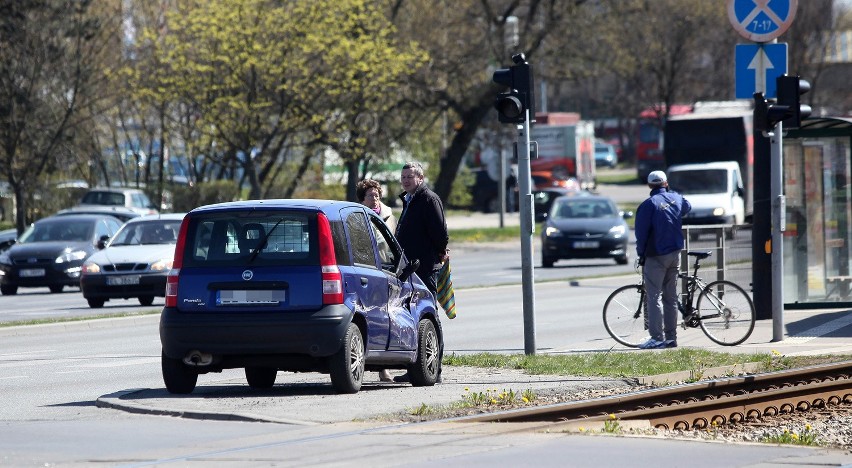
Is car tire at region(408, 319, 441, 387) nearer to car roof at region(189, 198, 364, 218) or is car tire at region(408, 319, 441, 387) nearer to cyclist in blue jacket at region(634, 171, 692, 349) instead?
car roof at region(189, 198, 364, 218)

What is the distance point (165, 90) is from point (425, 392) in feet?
103

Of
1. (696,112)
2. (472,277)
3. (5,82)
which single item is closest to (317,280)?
(472,277)

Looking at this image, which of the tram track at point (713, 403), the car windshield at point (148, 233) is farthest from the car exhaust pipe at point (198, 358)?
the car windshield at point (148, 233)

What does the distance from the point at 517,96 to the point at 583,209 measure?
20.7 metres

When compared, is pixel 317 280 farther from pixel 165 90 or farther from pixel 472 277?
pixel 165 90

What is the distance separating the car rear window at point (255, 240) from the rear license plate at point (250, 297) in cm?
22

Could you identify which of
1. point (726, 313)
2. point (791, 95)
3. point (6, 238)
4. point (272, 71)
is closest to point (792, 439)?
point (791, 95)

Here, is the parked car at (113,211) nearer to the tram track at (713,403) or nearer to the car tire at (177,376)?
the car tire at (177,376)

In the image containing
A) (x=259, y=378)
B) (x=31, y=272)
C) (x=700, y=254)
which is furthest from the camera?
(x=31, y=272)

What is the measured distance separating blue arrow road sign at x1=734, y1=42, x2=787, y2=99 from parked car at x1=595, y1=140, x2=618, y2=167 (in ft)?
258

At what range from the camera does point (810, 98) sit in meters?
65.8

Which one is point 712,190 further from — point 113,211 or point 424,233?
point 424,233

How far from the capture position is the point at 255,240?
11.6 m

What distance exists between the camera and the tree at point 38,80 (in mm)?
39000
